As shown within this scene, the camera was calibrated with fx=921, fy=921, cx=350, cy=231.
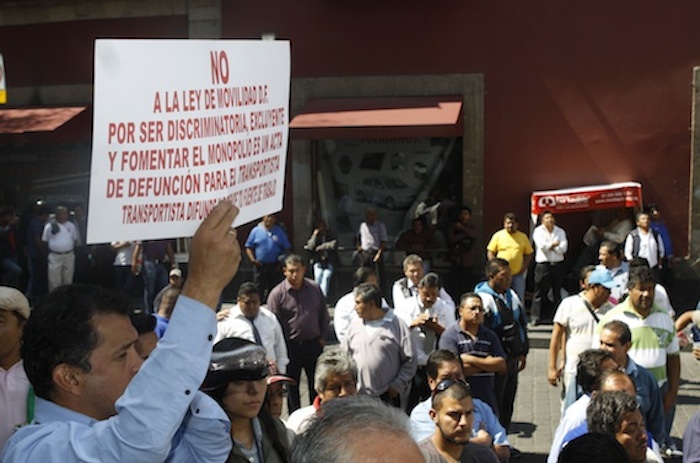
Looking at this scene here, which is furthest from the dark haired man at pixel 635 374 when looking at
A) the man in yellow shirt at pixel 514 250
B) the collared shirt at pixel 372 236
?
the collared shirt at pixel 372 236

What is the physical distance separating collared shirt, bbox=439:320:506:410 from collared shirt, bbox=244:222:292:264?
271 inches

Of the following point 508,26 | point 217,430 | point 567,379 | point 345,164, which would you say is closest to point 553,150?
point 508,26

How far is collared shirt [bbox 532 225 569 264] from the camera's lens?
1319 centimetres

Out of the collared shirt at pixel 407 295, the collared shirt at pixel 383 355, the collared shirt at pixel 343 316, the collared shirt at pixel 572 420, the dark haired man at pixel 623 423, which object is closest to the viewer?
the dark haired man at pixel 623 423

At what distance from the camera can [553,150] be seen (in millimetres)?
14633

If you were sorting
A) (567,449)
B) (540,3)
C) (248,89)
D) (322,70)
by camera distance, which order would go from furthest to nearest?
(322,70)
(540,3)
(567,449)
(248,89)

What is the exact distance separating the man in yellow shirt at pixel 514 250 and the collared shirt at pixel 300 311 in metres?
5.04

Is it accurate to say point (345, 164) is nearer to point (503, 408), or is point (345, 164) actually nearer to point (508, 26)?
point (508, 26)

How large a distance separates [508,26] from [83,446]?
13288 millimetres

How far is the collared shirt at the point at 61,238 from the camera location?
14.9 meters

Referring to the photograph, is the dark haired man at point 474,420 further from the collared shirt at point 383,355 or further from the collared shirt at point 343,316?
the collared shirt at point 343,316

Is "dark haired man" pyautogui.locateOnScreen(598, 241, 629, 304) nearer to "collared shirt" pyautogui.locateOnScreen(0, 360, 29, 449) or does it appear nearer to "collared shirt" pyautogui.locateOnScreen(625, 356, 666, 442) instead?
"collared shirt" pyautogui.locateOnScreen(625, 356, 666, 442)

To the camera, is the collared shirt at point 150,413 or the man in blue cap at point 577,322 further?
the man in blue cap at point 577,322

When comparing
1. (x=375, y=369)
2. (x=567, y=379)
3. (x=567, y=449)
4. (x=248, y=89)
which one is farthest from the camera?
(x=567, y=379)
